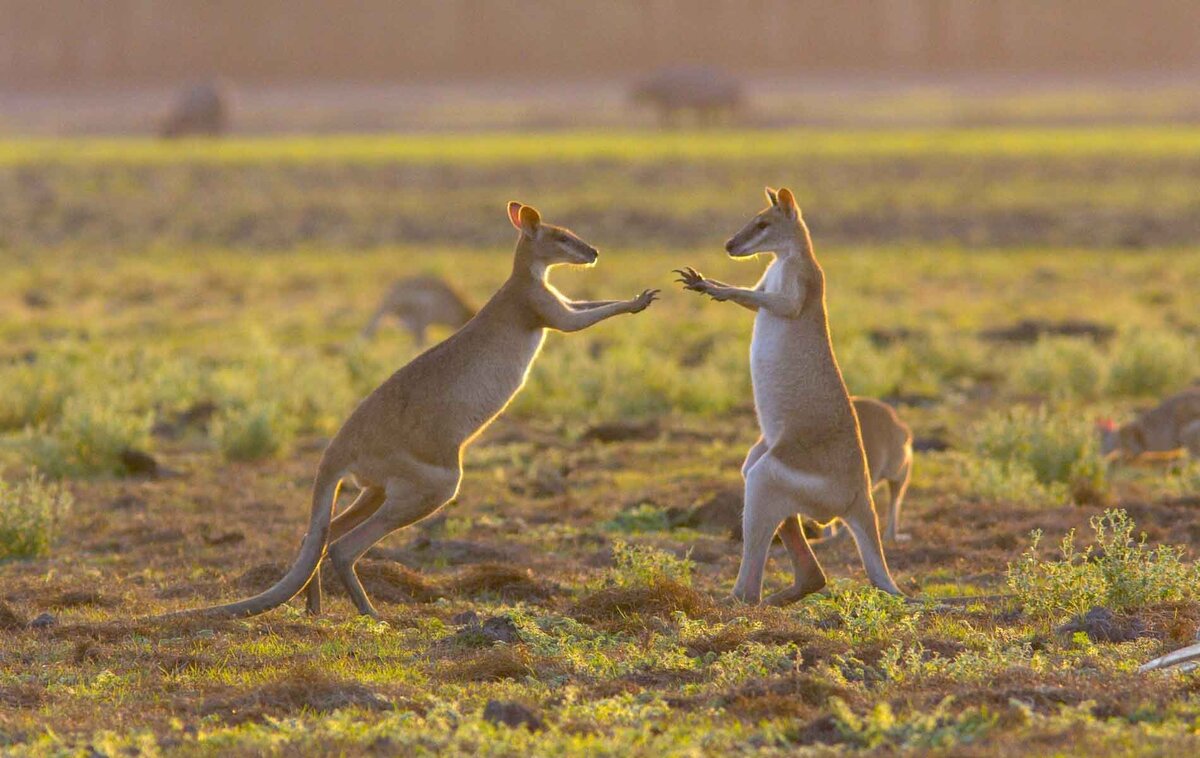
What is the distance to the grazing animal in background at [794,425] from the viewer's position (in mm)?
9266

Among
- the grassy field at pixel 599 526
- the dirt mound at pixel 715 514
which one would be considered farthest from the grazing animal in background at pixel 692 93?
the dirt mound at pixel 715 514

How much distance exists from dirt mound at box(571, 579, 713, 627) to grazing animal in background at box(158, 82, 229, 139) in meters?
53.9

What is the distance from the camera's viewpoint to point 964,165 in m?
46.0

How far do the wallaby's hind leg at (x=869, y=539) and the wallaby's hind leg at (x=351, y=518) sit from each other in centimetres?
247

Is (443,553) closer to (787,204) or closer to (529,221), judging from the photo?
(529,221)

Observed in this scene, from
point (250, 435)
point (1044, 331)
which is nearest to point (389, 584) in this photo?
point (250, 435)

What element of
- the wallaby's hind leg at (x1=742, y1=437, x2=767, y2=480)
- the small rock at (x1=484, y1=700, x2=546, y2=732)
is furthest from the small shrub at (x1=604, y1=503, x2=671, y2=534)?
the small rock at (x1=484, y1=700, x2=546, y2=732)

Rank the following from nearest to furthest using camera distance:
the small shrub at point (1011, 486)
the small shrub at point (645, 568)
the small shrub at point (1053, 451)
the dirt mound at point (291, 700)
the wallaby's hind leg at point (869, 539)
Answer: the dirt mound at point (291, 700), the wallaby's hind leg at point (869, 539), the small shrub at point (645, 568), the small shrub at point (1011, 486), the small shrub at point (1053, 451)

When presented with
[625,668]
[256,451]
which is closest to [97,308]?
[256,451]

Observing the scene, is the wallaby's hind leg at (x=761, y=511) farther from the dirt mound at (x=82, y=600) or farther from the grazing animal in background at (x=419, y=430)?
the dirt mound at (x=82, y=600)

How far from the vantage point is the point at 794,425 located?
30.8ft

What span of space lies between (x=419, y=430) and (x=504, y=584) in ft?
4.28

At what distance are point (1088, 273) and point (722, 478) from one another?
17.4m

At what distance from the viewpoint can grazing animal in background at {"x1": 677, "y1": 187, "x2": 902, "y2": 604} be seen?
927 cm
